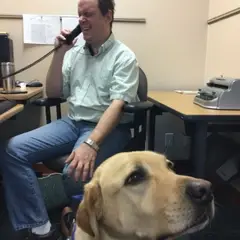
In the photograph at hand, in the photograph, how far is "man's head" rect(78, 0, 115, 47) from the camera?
6.01 feet

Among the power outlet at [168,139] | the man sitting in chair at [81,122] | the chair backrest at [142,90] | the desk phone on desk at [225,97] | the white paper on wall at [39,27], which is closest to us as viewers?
the desk phone on desk at [225,97]

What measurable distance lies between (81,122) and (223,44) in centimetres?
130

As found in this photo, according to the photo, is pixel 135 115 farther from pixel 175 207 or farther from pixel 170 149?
pixel 170 149

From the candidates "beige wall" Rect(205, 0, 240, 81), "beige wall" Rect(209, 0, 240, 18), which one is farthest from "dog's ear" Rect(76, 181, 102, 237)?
"beige wall" Rect(209, 0, 240, 18)

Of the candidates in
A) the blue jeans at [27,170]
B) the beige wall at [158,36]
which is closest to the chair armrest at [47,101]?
the blue jeans at [27,170]

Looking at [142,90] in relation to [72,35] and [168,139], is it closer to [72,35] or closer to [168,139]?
[72,35]

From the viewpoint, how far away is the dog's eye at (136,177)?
3.26ft

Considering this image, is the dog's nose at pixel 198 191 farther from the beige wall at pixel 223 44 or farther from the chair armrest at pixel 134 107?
the beige wall at pixel 223 44

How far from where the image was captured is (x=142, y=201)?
966mm

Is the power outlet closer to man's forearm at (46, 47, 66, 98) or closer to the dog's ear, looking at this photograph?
man's forearm at (46, 47, 66, 98)

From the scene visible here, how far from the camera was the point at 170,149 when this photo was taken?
9.95 feet

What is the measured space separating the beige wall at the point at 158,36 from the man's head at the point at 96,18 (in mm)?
969

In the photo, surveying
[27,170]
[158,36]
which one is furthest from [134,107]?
[158,36]

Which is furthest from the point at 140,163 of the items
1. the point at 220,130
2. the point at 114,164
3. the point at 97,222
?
the point at 220,130
